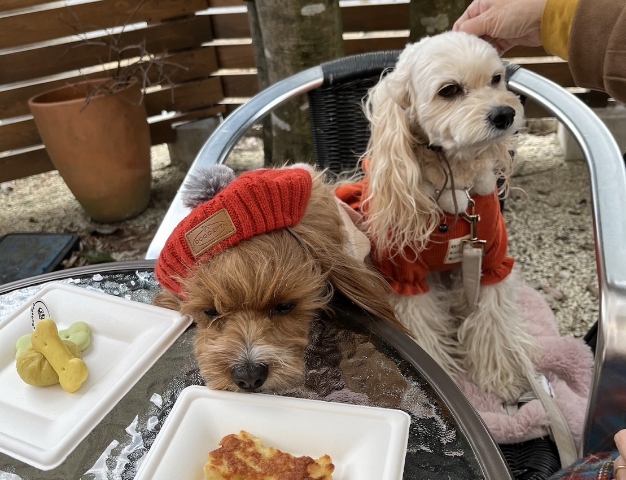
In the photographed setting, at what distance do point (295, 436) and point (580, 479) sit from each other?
17.9 inches

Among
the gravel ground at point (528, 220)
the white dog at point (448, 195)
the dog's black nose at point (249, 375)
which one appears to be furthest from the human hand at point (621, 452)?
the gravel ground at point (528, 220)

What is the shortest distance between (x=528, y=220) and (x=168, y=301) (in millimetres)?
2118

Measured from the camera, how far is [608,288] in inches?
36.0

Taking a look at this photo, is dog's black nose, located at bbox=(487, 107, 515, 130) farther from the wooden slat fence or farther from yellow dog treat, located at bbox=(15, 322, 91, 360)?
the wooden slat fence

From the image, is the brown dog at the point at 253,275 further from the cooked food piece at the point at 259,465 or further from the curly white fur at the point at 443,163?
the curly white fur at the point at 443,163

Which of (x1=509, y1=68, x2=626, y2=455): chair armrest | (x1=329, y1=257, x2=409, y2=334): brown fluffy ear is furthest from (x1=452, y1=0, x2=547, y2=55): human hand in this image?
(x1=329, y1=257, x2=409, y2=334): brown fluffy ear

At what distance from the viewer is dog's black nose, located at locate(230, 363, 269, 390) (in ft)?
2.67

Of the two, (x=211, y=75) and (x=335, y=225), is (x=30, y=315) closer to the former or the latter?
(x=335, y=225)

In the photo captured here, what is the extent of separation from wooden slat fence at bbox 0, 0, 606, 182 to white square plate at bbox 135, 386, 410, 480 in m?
2.37

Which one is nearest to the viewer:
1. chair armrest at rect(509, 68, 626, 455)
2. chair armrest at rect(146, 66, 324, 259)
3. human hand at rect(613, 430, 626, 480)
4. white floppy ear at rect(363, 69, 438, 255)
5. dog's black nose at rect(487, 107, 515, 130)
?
human hand at rect(613, 430, 626, 480)

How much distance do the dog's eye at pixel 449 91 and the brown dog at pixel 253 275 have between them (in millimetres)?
437

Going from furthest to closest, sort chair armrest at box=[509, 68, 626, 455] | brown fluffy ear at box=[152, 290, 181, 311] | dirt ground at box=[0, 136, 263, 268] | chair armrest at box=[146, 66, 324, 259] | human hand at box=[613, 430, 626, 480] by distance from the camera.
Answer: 1. dirt ground at box=[0, 136, 263, 268]
2. chair armrest at box=[146, 66, 324, 259]
3. brown fluffy ear at box=[152, 290, 181, 311]
4. chair armrest at box=[509, 68, 626, 455]
5. human hand at box=[613, 430, 626, 480]

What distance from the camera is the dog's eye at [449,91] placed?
117cm

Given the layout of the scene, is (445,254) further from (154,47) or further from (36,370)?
(154,47)
